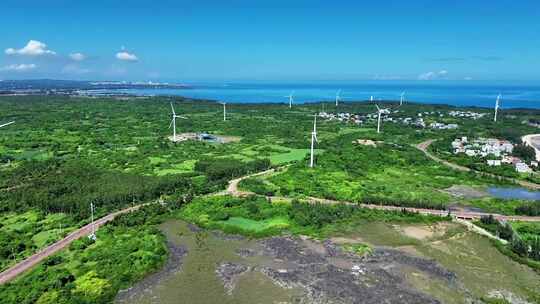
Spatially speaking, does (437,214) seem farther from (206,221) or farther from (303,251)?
(206,221)

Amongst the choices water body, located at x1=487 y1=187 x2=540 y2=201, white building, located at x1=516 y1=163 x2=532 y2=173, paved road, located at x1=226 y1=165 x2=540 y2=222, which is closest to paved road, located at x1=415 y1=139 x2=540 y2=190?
water body, located at x1=487 y1=187 x2=540 y2=201

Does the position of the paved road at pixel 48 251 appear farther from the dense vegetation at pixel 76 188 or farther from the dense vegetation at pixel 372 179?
the dense vegetation at pixel 372 179

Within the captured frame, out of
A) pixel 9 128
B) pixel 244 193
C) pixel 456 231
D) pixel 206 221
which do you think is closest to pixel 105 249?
pixel 206 221

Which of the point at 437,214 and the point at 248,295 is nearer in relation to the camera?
the point at 248,295

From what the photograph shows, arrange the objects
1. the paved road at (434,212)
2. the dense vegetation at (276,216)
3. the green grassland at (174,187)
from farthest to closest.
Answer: the paved road at (434,212), the dense vegetation at (276,216), the green grassland at (174,187)

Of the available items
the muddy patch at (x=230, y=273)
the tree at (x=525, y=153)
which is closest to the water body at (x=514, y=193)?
the tree at (x=525, y=153)

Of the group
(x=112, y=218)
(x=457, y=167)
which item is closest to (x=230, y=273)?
(x=112, y=218)
